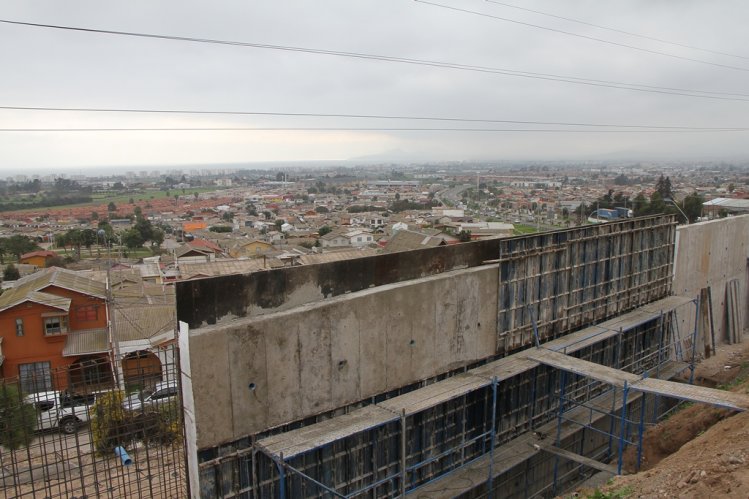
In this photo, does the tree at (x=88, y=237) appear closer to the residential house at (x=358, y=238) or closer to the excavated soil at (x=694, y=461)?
the residential house at (x=358, y=238)

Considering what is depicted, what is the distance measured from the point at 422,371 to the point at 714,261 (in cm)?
1429

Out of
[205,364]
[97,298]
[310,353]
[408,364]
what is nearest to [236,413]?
[205,364]

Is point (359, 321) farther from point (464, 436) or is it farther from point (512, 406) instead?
point (512, 406)

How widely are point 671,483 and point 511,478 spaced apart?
12.9 ft

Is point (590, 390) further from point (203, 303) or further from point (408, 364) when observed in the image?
point (203, 303)

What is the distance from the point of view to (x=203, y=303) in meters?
6.83

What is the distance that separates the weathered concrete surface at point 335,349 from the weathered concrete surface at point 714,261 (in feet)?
30.9

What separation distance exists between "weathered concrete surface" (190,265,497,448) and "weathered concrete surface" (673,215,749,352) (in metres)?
9.43

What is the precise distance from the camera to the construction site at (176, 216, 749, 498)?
6.73 m

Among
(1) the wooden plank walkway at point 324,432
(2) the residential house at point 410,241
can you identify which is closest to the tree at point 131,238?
(2) the residential house at point 410,241

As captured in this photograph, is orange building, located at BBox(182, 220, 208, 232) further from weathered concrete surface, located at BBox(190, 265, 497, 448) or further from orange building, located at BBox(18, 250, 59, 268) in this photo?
weathered concrete surface, located at BBox(190, 265, 497, 448)

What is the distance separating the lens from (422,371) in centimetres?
880

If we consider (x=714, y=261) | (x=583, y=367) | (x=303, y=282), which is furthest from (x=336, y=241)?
(x=303, y=282)

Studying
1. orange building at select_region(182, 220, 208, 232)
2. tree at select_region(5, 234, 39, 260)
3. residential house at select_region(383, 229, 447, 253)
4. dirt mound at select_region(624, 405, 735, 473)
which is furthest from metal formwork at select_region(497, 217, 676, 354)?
orange building at select_region(182, 220, 208, 232)
